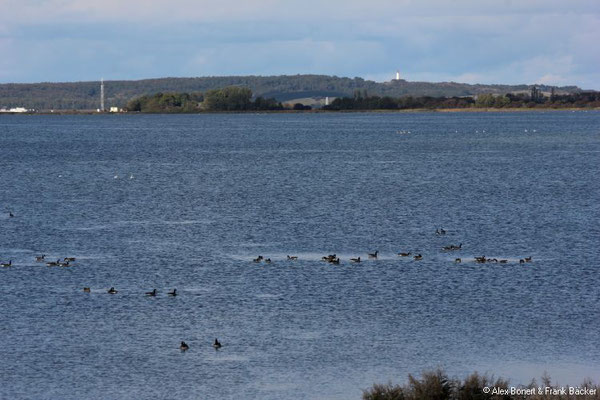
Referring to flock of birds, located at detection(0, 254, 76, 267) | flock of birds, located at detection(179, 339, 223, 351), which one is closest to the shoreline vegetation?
flock of birds, located at detection(179, 339, 223, 351)

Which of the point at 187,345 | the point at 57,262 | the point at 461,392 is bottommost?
the point at 187,345

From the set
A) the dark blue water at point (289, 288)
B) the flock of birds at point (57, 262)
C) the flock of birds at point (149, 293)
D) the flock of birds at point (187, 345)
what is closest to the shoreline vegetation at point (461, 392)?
the dark blue water at point (289, 288)

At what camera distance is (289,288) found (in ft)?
141

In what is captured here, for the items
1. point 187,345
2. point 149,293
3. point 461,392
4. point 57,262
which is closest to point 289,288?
point 149,293

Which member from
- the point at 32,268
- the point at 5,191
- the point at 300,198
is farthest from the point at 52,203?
the point at 32,268

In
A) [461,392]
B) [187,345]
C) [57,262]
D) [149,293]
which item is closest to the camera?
[461,392]

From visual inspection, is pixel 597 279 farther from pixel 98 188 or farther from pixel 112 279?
pixel 98 188

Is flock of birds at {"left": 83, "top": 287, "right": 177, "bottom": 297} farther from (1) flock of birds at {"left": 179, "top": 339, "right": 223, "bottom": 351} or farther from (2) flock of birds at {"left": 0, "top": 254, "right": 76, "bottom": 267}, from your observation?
(1) flock of birds at {"left": 179, "top": 339, "right": 223, "bottom": 351}

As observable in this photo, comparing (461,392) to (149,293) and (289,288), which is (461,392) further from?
(149,293)

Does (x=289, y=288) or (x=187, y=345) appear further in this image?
(x=289, y=288)

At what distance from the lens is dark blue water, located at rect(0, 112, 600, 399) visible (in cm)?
3174

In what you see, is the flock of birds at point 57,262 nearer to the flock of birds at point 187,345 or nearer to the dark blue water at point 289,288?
the dark blue water at point 289,288

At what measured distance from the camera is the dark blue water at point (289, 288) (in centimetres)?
3174

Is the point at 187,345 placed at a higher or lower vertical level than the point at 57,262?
lower
